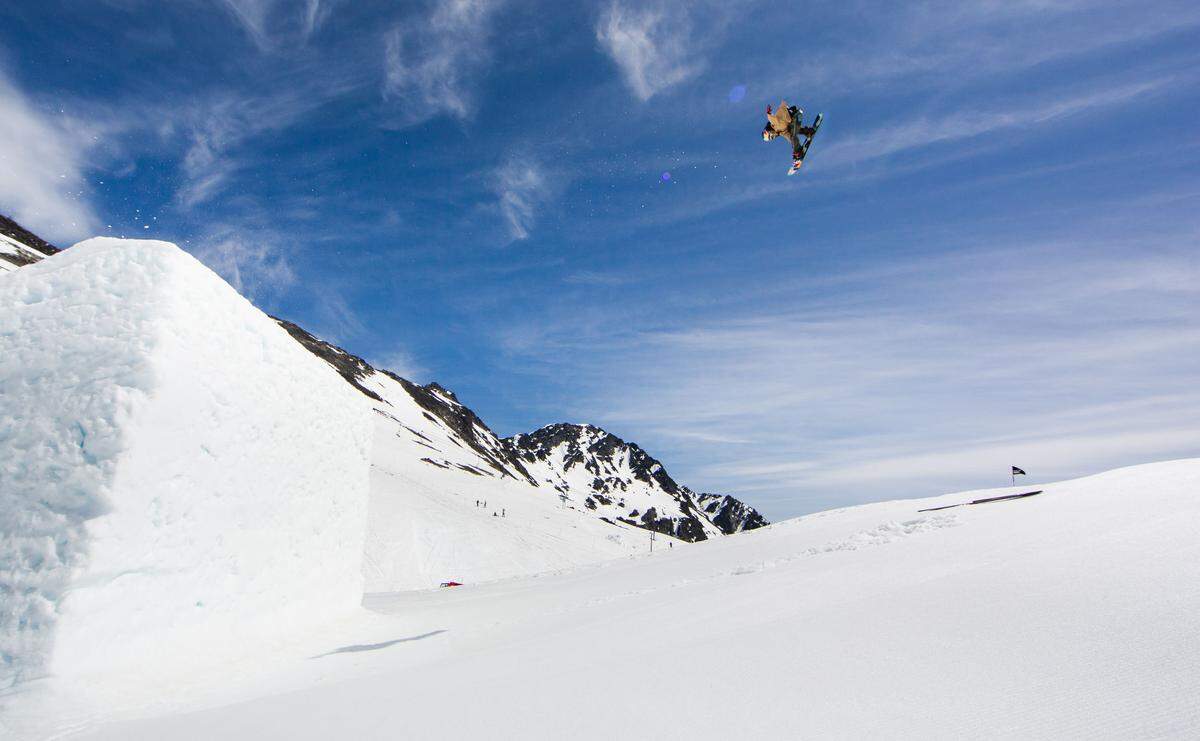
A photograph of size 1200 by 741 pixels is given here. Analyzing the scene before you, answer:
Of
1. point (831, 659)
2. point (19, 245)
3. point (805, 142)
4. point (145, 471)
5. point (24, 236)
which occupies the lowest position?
point (831, 659)

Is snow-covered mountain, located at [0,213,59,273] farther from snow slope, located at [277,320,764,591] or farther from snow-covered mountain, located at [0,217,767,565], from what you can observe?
snow slope, located at [277,320,764,591]

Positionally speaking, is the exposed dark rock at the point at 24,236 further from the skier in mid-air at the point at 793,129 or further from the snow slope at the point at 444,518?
the skier in mid-air at the point at 793,129

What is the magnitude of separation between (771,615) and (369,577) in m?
29.6

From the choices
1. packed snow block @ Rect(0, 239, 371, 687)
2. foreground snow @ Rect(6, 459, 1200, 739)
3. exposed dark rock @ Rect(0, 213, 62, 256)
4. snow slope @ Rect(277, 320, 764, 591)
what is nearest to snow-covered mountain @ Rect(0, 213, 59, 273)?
exposed dark rock @ Rect(0, 213, 62, 256)

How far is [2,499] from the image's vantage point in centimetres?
791

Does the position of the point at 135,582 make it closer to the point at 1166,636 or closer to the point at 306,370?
the point at 306,370

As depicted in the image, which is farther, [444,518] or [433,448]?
[433,448]

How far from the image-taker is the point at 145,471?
28.5 ft

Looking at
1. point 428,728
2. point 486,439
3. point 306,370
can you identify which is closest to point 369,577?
point 306,370

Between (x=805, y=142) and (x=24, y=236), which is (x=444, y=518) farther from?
→ (x=24, y=236)

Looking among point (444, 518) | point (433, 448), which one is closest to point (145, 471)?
point (444, 518)

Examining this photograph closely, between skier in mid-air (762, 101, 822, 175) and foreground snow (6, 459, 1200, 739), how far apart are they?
28.9ft

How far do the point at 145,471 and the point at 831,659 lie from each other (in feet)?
31.3

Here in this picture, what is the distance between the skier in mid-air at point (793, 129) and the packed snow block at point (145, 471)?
12.1 metres
